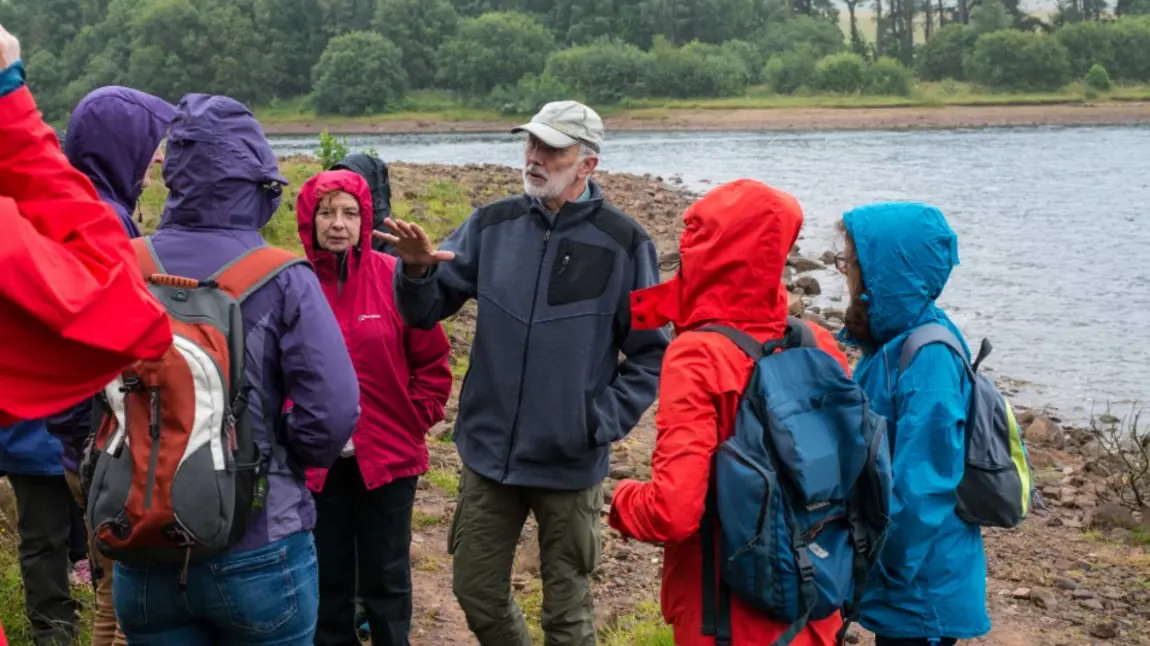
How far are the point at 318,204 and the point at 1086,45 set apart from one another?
9192 centimetres

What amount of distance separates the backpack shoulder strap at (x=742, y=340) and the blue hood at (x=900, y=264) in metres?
0.84

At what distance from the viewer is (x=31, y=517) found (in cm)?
484

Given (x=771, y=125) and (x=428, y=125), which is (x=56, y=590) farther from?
(x=428, y=125)

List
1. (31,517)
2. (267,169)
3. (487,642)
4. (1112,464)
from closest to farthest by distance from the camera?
(267,169) < (487,642) < (31,517) < (1112,464)

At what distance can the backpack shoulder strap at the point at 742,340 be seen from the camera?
10.7 ft

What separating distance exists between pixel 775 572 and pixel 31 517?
10.2 ft

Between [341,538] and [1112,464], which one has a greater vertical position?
[341,538]

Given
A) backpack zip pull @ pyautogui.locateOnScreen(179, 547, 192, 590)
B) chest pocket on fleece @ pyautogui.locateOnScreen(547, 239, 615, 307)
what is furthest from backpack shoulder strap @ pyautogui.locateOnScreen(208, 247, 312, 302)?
chest pocket on fleece @ pyautogui.locateOnScreen(547, 239, 615, 307)

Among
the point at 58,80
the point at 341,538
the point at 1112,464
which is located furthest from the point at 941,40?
the point at 341,538

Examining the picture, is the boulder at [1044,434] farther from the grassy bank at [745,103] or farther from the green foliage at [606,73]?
the green foliage at [606,73]

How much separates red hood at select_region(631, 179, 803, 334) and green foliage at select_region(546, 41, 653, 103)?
85507 millimetres

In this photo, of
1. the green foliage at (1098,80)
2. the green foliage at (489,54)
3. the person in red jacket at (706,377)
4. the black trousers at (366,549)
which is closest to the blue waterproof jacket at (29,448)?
A: the black trousers at (366,549)

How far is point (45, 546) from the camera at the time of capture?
15.9ft

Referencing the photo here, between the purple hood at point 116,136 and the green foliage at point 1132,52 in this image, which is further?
the green foliage at point 1132,52
